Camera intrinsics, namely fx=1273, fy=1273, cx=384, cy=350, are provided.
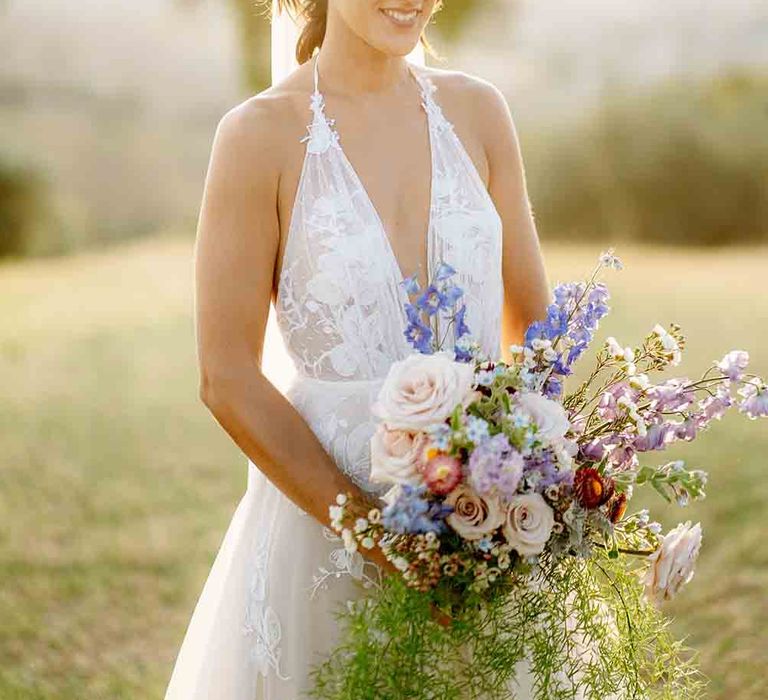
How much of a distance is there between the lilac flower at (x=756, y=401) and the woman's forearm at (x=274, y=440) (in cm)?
65

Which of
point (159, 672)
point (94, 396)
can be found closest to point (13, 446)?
point (94, 396)

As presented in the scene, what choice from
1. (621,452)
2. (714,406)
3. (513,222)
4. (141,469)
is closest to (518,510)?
(621,452)

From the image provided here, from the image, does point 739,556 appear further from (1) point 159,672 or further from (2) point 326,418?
(2) point 326,418

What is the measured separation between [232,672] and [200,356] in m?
0.59

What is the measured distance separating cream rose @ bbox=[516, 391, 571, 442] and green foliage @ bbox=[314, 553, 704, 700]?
25 centimetres

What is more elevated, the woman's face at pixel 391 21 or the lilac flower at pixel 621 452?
the woman's face at pixel 391 21

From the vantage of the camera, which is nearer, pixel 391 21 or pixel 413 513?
pixel 413 513

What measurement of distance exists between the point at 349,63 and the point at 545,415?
913 mm

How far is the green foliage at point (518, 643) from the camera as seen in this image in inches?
75.5

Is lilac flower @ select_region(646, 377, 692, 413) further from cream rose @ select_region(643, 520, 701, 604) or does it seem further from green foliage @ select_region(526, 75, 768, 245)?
green foliage @ select_region(526, 75, 768, 245)

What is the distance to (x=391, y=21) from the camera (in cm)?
229

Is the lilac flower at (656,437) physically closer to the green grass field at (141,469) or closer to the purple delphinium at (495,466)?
the purple delphinium at (495,466)

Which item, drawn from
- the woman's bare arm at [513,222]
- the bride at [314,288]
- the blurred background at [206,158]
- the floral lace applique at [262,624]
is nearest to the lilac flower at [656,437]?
the bride at [314,288]

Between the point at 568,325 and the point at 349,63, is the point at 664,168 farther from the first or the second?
the point at 568,325
